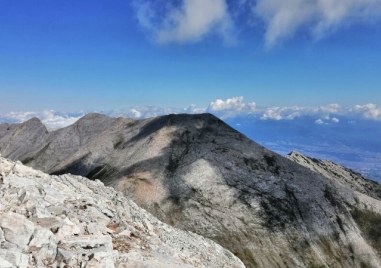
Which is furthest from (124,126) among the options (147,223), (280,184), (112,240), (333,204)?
(112,240)

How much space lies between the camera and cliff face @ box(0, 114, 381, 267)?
78500mm

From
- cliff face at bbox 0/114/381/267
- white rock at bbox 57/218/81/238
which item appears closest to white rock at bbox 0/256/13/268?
white rock at bbox 57/218/81/238

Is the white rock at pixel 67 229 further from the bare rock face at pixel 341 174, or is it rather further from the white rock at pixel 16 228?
the bare rock face at pixel 341 174

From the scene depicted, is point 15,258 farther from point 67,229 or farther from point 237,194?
point 237,194

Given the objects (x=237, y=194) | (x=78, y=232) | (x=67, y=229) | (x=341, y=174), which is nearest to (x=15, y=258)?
(x=67, y=229)

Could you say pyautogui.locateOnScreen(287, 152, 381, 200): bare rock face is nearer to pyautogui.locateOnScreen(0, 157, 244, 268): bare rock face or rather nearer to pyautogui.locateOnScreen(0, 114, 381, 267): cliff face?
pyautogui.locateOnScreen(0, 114, 381, 267): cliff face

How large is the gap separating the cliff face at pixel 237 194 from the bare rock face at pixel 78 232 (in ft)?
115

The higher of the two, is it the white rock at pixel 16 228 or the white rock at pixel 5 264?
the white rock at pixel 16 228

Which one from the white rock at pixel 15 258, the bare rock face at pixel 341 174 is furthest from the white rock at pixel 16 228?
the bare rock face at pixel 341 174

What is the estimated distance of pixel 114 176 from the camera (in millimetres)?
90250

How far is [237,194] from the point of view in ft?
279

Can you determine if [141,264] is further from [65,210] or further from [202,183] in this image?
[202,183]

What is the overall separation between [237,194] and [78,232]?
2293 inches

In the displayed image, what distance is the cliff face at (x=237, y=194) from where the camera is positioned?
78.5 metres
